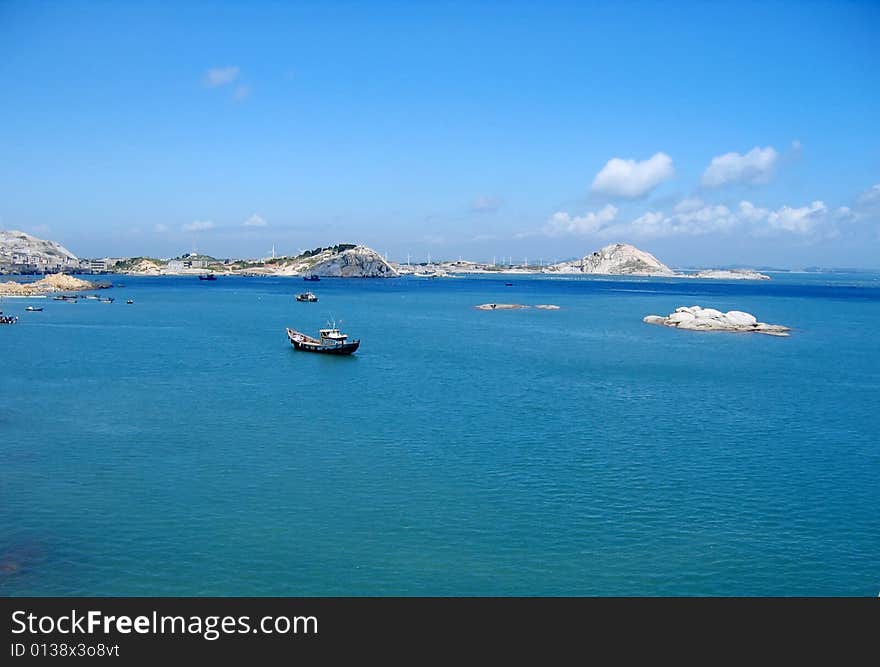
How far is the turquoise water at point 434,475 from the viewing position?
15.3m

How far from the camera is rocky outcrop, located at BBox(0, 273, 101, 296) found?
107731 millimetres

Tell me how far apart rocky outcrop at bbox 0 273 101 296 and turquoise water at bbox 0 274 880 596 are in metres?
70.9

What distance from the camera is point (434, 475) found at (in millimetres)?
21844

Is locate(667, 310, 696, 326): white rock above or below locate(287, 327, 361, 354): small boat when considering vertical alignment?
above

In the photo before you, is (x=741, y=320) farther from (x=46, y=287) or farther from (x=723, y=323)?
(x=46, y=287)

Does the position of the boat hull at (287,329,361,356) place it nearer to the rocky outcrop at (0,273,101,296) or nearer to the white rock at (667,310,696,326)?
the white rock at (667,310,696,326)

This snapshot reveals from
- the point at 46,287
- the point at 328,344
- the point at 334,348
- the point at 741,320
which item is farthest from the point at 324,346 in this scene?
the point at 46,287

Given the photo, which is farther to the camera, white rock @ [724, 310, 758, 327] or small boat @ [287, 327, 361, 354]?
white rock @ [724, 310, 758, 327]

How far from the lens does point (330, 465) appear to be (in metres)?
22.8

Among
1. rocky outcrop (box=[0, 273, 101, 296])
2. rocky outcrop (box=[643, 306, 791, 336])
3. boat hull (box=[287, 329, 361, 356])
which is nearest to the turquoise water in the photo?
boat hull (box=[287, 329, 361, 356])

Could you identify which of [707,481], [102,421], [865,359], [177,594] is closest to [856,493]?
[707,481]

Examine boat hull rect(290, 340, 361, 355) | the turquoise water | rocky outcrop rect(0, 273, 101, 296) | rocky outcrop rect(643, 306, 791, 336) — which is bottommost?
the turquoise water

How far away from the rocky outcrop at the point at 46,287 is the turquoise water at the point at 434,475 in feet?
232
